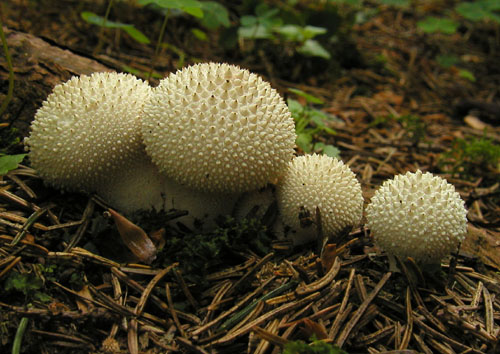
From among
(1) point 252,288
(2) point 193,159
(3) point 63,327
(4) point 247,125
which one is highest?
(4) point 247,125

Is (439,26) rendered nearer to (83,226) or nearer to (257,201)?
(257,201)

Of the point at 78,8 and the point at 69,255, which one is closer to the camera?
the point at 69,255

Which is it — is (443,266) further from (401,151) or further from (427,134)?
(427,134)

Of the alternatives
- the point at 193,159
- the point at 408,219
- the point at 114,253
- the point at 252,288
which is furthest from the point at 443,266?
the point at 114,253

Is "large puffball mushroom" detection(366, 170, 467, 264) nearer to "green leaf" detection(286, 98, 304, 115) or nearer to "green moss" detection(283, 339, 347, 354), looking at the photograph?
"green moss" detection(283, 339, 347, 354)

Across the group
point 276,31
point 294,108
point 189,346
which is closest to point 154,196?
point 189,346

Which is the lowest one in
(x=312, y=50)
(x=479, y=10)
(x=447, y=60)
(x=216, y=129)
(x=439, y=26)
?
(x=216, y=129)

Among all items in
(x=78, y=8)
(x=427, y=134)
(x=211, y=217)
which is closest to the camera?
(x=211, y=217)
